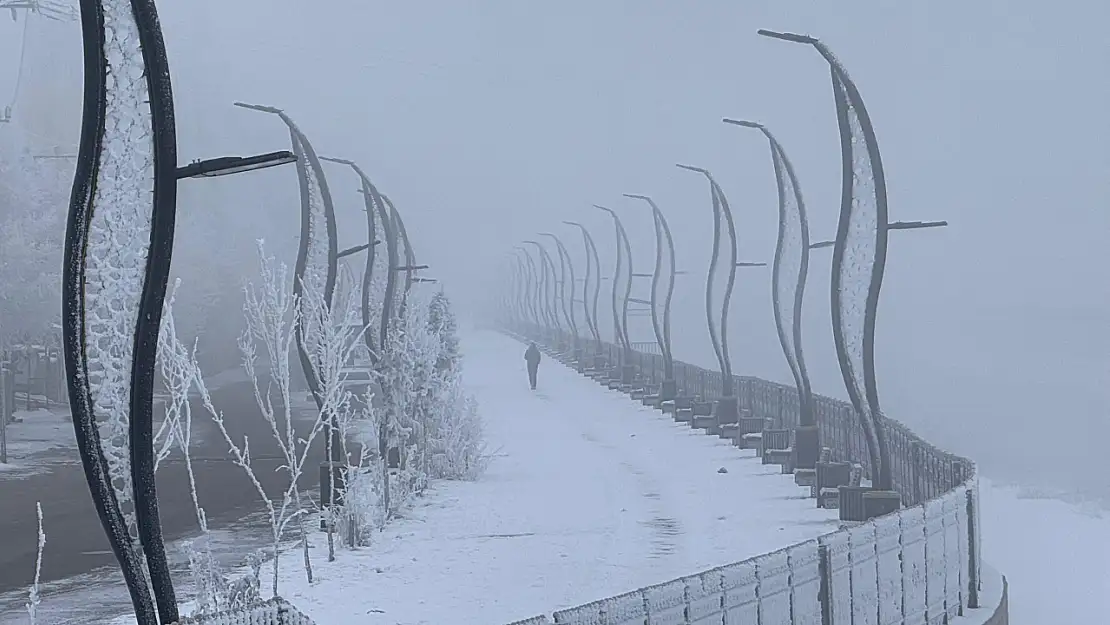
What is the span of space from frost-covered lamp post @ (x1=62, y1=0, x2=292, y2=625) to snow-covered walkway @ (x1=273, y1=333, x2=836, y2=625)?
16.5ft

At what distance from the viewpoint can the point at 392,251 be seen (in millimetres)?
24906

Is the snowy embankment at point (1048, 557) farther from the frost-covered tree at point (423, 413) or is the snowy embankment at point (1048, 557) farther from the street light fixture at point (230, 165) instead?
the street light fixture at point (230, 165)

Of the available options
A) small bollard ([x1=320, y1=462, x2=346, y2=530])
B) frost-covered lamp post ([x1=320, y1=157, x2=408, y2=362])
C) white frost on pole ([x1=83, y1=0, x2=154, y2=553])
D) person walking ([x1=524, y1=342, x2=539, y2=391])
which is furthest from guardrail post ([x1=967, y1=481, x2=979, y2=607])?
person walking ([x1=524, y1=342, x2=539, y2=391])

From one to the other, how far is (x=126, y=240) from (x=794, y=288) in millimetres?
18054

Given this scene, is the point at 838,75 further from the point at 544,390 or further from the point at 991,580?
the point at 544,390

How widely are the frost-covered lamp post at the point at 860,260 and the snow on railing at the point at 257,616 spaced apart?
414 inches

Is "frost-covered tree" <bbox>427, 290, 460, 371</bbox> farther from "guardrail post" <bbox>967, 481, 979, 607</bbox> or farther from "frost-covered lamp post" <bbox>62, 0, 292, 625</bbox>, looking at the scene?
"frost-covered lamp post" <bbox>62, 0, 292, 625</bbox>

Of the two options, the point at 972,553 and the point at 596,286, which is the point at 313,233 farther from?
the point at 596,286

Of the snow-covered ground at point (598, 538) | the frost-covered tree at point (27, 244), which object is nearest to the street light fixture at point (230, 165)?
the snow-covered ground at point (598, 538)

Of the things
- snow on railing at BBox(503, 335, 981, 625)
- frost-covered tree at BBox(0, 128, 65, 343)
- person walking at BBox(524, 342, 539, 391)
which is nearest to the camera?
snow on railing at BBox(503, 335, 981, 625)

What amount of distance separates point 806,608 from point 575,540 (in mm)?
7573

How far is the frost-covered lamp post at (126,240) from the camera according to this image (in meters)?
7.36

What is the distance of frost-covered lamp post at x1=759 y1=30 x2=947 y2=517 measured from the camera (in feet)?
52.8

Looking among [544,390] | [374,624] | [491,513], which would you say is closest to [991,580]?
[374,624]
